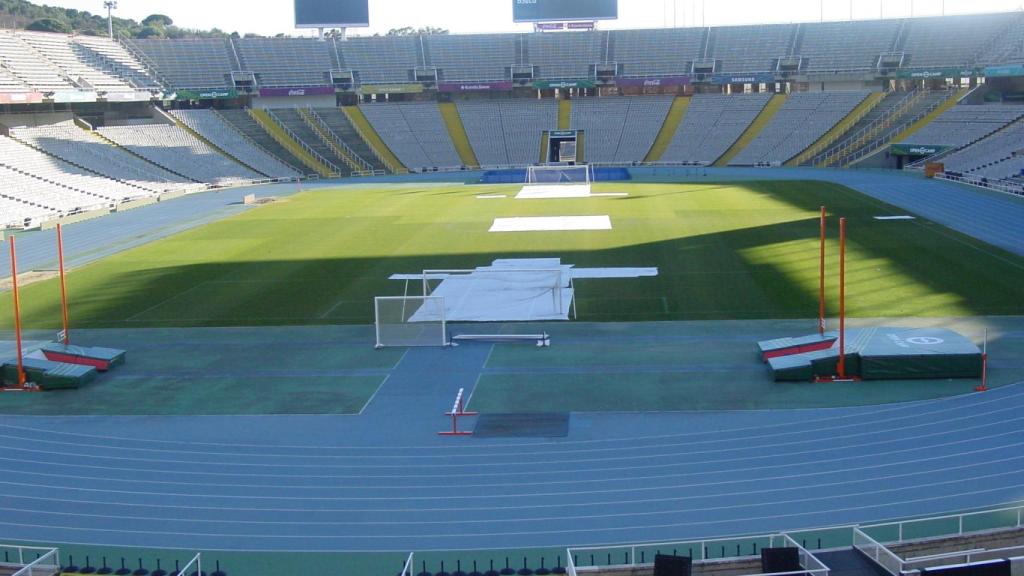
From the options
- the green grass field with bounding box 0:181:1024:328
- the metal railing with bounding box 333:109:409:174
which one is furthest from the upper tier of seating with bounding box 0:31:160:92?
the green grass field with bounding box 0:181:1024:328

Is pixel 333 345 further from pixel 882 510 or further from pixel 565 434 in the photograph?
pixel 882 510

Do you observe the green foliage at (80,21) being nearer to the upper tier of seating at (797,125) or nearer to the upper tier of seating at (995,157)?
the upper tier of seating at (797,125)

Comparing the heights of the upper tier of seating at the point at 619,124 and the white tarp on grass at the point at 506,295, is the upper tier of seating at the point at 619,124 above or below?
above

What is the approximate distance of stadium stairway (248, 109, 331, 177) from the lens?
71.8 m

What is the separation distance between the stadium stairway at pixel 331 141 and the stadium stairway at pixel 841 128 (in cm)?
2799

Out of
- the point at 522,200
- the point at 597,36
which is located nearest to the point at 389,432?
the point at 522,200

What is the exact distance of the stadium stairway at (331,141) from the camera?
240 ft

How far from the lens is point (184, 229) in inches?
1757

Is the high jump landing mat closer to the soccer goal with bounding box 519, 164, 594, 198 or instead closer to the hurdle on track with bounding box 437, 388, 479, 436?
the hurdle on track with bounding box 437, 388, 479, 436

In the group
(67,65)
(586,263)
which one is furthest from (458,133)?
(586,263)

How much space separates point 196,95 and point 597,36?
30385 mm

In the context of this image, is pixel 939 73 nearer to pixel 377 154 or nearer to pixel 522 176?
pixel 522 176

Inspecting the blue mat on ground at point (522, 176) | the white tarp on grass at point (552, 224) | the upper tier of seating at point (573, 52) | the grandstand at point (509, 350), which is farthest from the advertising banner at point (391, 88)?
the white tarp on grass at point (552, 224)

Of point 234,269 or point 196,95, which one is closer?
point 234,269
